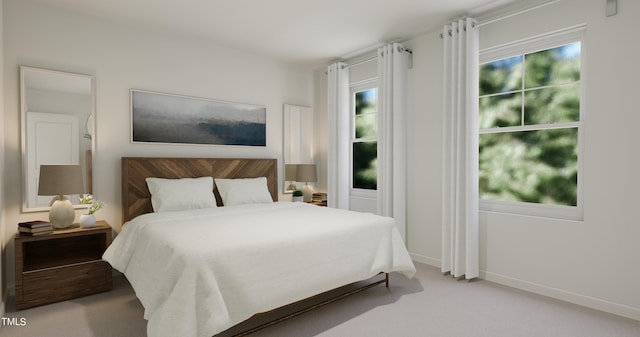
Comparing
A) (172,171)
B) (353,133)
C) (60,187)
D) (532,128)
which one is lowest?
(60,187)

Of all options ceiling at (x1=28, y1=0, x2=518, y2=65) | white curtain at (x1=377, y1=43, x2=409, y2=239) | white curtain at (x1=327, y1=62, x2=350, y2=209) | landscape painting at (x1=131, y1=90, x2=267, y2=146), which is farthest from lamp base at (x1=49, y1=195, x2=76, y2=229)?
white curtain at (x1=377, y1=43, x2=409, y2=239)

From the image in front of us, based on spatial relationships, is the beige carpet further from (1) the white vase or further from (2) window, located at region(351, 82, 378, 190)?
(2) window, located at region(351, 82, 378, 190)

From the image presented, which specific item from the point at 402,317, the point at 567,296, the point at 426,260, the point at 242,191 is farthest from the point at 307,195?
the point at 567,296

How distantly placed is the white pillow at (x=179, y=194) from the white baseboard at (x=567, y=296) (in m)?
2.97

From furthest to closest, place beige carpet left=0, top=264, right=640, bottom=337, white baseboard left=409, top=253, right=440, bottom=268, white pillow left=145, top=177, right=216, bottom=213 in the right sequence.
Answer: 1. white baseboard left=409, top=253, right=440, bottom=268
2. white pillow left=145, top=177, right=216, bottom=213
3. beige carpet left=0, top=264, right=640, bottom=337

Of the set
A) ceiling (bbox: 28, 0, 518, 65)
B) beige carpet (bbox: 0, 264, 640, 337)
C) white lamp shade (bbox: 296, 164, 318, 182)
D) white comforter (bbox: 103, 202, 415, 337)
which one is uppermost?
ceiling (bbox: 28, 0, 518, 65)

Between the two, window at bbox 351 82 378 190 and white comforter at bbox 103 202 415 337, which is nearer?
white comforter at bbox 103 202 415 337

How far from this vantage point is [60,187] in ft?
9.61

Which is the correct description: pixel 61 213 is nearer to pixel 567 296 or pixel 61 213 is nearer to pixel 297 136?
pixel 297 136

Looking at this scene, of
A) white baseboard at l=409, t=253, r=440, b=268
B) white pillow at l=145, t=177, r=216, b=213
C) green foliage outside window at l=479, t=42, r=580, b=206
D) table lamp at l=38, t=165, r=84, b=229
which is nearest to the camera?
table lamp at l=38, t=165, r=84, b=229

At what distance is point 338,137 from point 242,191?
1.56m

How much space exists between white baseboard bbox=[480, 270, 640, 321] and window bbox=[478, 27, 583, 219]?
0.64 m

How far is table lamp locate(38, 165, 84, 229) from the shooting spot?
2.90 metres

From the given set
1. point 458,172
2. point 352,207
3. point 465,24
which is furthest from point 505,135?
point 352,207
